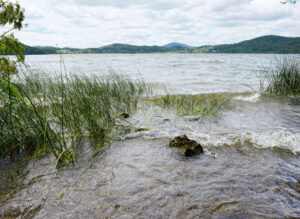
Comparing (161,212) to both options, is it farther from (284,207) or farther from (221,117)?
(221,117)

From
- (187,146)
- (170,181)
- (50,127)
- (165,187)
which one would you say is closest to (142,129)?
(187,146)

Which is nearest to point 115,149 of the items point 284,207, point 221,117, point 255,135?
point 284,207

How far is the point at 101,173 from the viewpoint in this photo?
8.43 ft

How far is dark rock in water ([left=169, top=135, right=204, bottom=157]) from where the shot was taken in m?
3.01

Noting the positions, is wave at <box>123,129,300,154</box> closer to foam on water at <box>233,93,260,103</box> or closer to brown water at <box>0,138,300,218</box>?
brown water at <box>0,138,300,218</box>

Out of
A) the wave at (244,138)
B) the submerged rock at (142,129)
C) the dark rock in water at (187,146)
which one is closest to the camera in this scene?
the dark rock in water at (187,146)

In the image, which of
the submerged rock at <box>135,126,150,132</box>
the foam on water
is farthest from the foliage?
the foam on water

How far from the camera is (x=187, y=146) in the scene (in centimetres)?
Result: 310

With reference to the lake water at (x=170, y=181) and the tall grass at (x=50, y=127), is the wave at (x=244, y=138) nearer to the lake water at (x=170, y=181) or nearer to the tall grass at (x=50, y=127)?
the lake water at (x=170, y=181)

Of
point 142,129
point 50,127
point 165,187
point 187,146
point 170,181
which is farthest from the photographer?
point 142,129

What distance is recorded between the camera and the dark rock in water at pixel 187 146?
9.88 ft

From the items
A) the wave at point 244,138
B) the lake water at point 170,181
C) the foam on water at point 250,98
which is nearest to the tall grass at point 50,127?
the lake water at point 170,181

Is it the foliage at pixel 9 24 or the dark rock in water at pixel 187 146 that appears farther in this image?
the foliage at pixel 9 24

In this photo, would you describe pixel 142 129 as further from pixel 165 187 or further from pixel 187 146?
pixel 165 187
